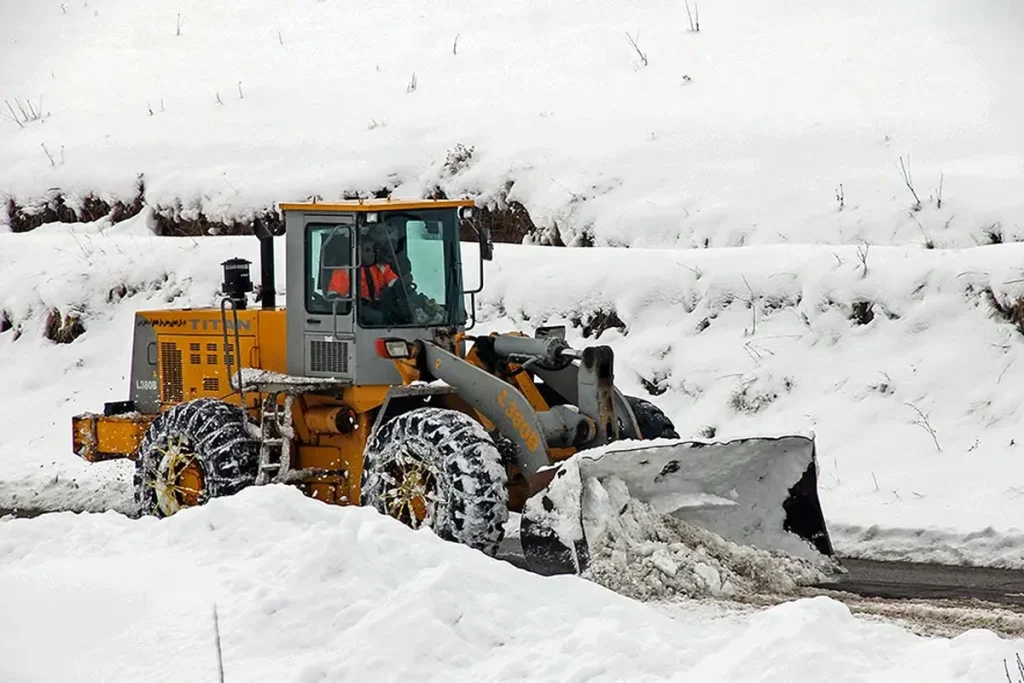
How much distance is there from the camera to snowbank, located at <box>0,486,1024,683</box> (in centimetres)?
607

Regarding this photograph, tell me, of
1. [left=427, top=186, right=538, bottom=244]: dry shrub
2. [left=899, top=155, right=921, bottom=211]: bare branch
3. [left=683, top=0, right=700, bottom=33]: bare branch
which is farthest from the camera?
[left=683, top=0, right=700, bottom=33]: bare branch

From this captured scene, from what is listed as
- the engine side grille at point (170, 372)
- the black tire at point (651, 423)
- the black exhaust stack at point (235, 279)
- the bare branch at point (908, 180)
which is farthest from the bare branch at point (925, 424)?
the engine side grille at point (170, 372)

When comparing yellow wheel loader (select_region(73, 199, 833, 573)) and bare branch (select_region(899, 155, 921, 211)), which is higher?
bare branch (select_region(899, 155, 921, 211))

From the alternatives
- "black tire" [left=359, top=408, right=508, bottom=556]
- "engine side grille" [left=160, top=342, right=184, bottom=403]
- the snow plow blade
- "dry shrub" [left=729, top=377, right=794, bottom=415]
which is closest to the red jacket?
"black tire" [left=359, top=408, right=508, bottom=556]

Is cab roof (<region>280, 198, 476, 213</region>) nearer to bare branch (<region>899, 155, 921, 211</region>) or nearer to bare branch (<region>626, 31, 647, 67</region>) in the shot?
bare branch (<region>899, 155, 921, 211</region>)

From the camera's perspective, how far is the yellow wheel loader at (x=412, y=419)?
953 cm

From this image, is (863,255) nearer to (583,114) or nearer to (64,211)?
(583,114)

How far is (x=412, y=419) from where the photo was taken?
9867 millimetres

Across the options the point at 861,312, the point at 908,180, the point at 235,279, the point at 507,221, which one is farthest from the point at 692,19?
the point at 235,279

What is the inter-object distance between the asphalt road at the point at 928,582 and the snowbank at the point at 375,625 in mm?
1581

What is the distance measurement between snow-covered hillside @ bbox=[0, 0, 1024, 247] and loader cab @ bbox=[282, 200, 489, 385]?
601cm

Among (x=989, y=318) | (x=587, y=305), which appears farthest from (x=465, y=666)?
(x=587, y=305)

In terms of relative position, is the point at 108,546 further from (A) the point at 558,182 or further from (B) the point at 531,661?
(A) the point at 558,182

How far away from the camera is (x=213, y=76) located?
25.1m
